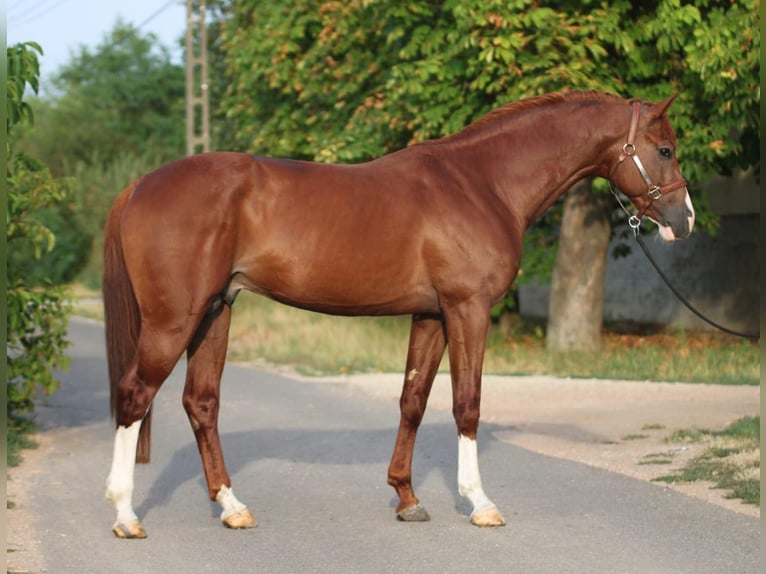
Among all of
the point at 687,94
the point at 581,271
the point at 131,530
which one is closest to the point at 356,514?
the point at 131,530

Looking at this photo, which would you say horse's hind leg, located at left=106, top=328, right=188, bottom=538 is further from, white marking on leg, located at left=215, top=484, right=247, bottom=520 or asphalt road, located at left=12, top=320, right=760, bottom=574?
white marking on leg, located at left=215, top=484, right=247, bottom=520

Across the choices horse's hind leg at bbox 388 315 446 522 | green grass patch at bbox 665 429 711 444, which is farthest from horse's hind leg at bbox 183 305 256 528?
green grass patch at bbox 665 429 711 444

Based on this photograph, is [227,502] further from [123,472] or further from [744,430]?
[744,430]

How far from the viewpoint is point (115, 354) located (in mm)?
7273

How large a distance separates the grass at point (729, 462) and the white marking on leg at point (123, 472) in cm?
364

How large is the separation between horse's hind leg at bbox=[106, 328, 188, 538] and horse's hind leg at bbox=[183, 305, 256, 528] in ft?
1.51

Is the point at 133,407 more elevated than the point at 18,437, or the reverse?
the point at 133,407

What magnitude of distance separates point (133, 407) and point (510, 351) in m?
11.9

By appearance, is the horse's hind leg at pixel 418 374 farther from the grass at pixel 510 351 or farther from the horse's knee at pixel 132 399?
the grass at pixel 510 351

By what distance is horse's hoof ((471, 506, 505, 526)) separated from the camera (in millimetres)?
7027

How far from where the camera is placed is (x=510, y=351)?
18344 mm

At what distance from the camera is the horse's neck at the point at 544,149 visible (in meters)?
7.45

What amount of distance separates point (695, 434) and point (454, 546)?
14.0 ft

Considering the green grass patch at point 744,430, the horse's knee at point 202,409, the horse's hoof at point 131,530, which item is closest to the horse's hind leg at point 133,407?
the horse's hoof at point 131,530
